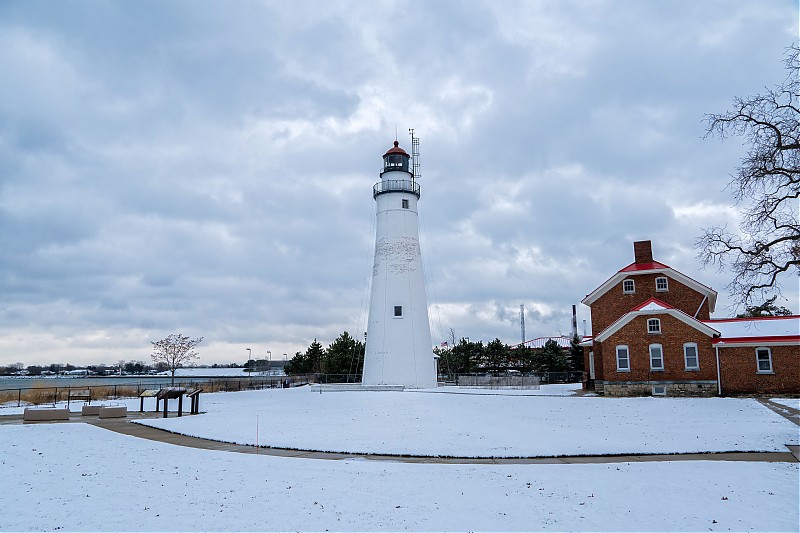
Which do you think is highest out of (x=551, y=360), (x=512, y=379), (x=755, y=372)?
(x=551, y=360)

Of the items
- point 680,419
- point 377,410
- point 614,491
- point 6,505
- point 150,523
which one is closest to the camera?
point 150,523

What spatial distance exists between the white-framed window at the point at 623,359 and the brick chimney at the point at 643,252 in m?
8.63

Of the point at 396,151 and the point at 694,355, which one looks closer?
the point at 694,355

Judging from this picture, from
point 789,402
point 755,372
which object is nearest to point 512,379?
point 755,372

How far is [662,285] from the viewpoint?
3781 cm

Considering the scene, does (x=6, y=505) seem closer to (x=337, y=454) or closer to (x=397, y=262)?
(x=337, y=454)

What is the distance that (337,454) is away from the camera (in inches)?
568

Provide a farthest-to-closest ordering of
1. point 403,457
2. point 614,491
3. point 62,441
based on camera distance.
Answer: point 62,441 → point 403,457 → point 614,491

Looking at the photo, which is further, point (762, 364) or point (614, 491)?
point (762, 364)

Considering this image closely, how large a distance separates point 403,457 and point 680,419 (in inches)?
488

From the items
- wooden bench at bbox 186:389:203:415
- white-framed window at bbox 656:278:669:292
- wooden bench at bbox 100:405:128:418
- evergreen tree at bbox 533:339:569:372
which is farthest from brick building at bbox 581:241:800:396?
evergreen tree at bbox 533:339:569:372

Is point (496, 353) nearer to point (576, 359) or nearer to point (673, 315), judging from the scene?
point (576, 359)

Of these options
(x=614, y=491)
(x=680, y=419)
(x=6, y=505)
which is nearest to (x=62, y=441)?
(x=6, y=505)

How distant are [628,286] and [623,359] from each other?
23.0 ft
